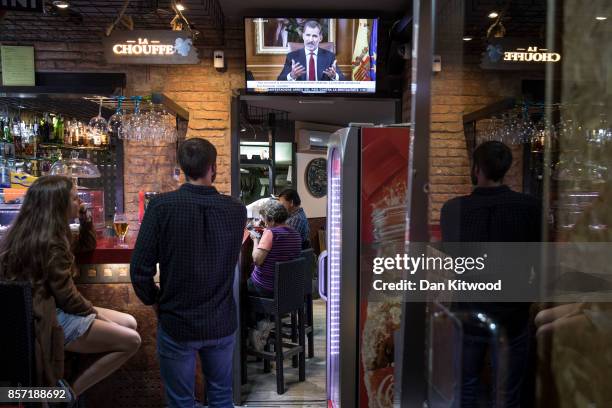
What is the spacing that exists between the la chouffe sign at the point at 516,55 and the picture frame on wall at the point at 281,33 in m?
3.90

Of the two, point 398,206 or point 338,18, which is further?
point 338,18

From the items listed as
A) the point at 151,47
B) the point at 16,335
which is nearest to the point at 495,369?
the point at 16,335

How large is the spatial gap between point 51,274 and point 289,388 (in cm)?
244

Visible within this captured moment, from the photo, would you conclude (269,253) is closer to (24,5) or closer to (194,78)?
(194,78)

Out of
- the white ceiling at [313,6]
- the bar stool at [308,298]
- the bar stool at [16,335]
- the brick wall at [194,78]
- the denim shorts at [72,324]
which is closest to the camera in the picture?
the bar stool at [16,335]

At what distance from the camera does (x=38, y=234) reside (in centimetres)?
235

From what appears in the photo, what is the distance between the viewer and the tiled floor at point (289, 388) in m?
3.84

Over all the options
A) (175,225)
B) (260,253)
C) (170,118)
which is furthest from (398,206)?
(170,118)

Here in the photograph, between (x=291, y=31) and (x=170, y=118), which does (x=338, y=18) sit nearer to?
(x=291, y=31)

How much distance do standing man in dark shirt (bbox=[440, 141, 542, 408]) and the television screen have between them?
388 centimetres

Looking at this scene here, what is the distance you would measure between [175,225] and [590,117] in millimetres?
2065

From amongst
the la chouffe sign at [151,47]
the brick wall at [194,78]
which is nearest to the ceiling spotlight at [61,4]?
the la chouffe sign at [151,47]

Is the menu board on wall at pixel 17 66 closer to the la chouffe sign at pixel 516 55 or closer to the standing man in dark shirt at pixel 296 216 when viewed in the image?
the standing man in dark shirt at pixel 296 216

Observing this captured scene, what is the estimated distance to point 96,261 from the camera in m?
3.11
